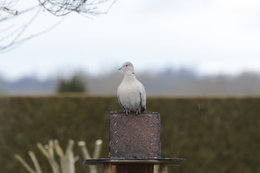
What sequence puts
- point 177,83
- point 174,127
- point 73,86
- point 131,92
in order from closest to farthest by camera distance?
point 131,92, point 174,127, point 73,86, point 177,83

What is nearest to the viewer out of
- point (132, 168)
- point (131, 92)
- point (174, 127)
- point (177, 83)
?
point (131, 92)

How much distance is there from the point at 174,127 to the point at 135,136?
7.40 metres

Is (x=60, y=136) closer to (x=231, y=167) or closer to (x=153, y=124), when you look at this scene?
(x=231, y=167)

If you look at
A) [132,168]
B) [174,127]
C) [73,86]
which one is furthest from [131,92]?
[73,86]

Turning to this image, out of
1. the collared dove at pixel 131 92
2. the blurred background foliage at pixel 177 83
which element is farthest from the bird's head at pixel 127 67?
the blurred background foliage at pixel 177 83

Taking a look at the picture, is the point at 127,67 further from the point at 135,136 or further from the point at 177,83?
the point at 177,83

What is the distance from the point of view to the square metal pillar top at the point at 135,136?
5.18 metres

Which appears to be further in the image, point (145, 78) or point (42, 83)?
point (42, 83)

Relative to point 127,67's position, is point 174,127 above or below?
above

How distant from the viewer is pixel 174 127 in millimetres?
12547

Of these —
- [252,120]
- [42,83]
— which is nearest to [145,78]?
[42,83]

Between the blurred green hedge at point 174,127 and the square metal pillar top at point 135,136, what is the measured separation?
721cm

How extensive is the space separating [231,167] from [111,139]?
755 centimetres

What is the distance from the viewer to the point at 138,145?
5.18 m
